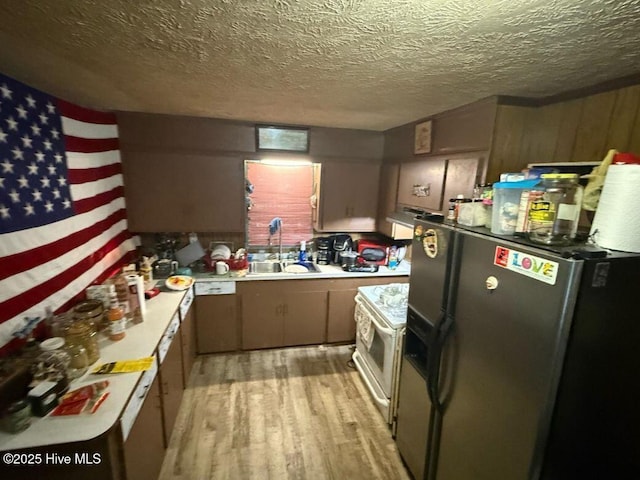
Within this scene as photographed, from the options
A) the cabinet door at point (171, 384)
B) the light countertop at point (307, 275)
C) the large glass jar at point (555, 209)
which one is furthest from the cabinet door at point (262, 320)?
the large glass jar at point (555, 209)

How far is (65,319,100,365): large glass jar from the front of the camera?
1464 millimetres

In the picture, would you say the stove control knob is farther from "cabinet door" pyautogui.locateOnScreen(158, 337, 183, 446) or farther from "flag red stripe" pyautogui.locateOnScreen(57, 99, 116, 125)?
"flag red stripe" pyautogui.locateOnScreen(57, 99, 116, 125)

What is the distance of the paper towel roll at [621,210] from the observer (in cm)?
94

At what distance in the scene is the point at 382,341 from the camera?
2281 mm

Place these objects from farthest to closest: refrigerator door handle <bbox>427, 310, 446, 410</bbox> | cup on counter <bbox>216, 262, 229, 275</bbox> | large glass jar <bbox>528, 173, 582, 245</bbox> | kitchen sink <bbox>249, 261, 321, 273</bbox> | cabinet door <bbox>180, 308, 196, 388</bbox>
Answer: kitchen sink <bbox>249, 261, 321, 273</bbox> < cup on counter <bbox>216, 262, 229, 275</bbox> < cabinet door <bbox>180, 308, 196, 388</bbox> < refrigerator door handle <bbox>427, 310, 446, 410</bbox> < large glass jar <bbox>528, 173, 582, 245</bbox>

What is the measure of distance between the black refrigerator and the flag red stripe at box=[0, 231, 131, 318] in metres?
1.96

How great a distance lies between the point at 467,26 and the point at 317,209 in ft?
7.80

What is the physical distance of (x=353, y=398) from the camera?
250cm

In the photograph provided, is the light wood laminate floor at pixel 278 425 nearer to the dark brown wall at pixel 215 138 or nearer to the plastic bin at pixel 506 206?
the plastic bin at pixel 506 206

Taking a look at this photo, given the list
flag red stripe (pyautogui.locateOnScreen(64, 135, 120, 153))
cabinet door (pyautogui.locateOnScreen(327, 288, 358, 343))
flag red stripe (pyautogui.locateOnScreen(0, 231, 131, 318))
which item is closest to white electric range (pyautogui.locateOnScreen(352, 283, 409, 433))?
cabinet door (pyautogui.locateOnScreen(327, 288, 358, 343))

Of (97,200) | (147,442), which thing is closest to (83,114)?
(97,200)

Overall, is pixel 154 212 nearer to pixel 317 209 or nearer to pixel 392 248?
pixel 317 209

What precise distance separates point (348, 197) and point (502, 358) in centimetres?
234

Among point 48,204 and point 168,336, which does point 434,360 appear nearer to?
point 168,336
